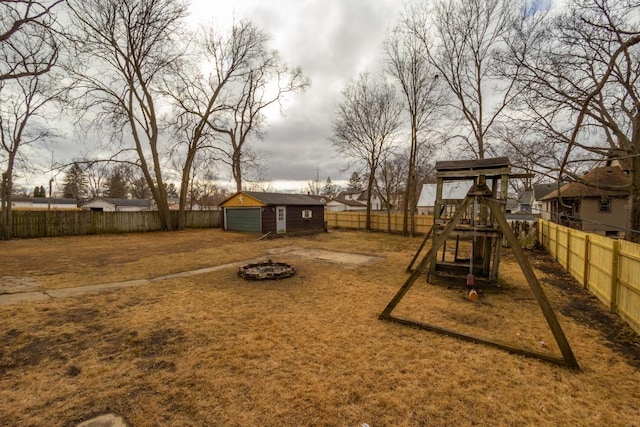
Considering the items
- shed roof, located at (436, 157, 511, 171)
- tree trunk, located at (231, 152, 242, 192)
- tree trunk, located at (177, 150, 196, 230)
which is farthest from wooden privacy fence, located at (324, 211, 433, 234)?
shed roof, located at (436, 157, 511, 171)

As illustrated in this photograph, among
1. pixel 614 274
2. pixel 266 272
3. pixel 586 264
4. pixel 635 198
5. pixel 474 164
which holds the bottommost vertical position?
pixel 266 272

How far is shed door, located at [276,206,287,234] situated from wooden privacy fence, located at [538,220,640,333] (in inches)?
587

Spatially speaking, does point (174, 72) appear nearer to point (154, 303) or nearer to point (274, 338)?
point (154, 303)

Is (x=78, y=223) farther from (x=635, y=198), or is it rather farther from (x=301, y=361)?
(x=635, y=198)

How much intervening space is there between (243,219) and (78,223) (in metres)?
10.3

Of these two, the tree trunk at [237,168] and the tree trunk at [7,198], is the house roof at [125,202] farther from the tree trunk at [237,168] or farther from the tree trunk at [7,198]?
the tree trunk at [7,198]

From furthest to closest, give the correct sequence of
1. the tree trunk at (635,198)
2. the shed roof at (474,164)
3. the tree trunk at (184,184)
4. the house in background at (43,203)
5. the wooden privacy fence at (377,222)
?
the house in background at (43,203) < the tree trunk at (184,184) < the wooden privacy fence at (377,222) < the tree trunk at (635,198) < the shed roof at (474,164)

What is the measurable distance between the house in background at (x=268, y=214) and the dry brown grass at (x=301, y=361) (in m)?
11.9

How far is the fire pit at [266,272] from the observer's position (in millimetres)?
7621

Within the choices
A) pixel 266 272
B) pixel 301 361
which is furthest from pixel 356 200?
pixel 301 361

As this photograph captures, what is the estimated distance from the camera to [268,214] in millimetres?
18625

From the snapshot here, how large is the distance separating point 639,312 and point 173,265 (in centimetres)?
1135

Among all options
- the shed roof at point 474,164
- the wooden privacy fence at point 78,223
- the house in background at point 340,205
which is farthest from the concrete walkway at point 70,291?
the house in background at point 340,205

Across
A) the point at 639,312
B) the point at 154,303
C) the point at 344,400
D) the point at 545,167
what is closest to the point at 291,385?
the point at 344,400
